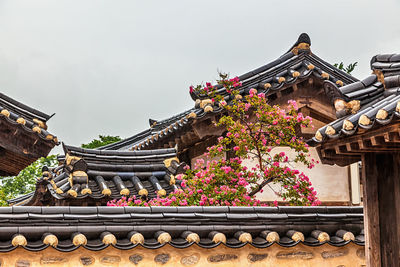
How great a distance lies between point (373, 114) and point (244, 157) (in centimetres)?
574

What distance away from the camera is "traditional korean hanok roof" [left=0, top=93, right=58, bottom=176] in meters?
8.02

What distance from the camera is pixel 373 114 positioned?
5582mm

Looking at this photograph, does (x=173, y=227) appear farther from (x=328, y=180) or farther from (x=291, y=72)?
(x=328, y=180)

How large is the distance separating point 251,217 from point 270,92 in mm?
5814

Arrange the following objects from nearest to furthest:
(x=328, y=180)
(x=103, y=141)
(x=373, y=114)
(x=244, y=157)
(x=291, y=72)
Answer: (x=373, y=114)
(x=244, y=157)
(x=291, y=72)
(x=328, y=180)
(x=103, y=141)

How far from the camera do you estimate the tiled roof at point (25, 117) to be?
26.1 feet

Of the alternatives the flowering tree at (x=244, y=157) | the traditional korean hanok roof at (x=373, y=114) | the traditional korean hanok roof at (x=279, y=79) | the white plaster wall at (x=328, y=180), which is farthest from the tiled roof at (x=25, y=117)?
the white plaster wall at (x=328, y=180)

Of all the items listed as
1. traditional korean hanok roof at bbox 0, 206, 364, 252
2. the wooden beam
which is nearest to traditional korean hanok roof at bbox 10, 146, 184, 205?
traditional korean hanok roof at bbox 0, 206, 364, 252

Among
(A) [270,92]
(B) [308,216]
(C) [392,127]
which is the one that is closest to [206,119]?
(A) [270,92]

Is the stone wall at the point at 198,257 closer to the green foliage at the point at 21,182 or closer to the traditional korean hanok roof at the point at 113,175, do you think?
the traditional korean hanok roof at the point at 113,175

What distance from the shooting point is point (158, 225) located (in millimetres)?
6352

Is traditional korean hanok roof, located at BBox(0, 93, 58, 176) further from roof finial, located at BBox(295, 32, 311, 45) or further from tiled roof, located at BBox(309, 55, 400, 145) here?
roof finial, located at BBox(295, 32, 311, 45)

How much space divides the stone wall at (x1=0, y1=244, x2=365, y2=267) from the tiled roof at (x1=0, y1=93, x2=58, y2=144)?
2.65 m

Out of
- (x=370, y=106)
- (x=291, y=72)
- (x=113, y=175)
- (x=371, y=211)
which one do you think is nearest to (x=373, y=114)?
(x=370, y=106)
